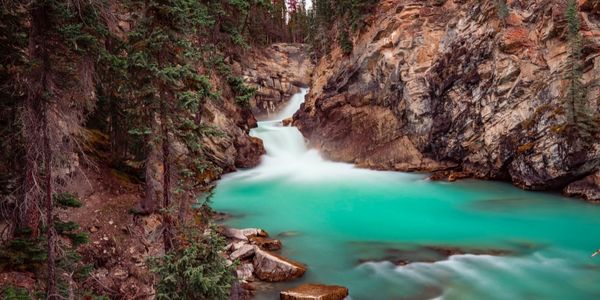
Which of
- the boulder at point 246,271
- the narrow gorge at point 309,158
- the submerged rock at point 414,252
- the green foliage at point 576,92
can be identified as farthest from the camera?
the green foliage at point 576,92

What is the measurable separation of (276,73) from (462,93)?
116 ft

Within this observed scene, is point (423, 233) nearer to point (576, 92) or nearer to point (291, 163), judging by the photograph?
point (576, 92)

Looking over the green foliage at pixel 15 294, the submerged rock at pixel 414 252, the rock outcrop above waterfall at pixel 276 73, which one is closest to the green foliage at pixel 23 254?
the green foliage at pixel 15 294

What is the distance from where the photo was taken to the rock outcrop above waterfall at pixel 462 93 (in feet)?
74.9

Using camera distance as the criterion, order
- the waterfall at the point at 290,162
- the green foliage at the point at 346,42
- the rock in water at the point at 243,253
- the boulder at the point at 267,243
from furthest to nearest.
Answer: the green foliage at the point at 346,42
the waterfall at the point at 290,162
the boulder at the point at 267,243
the rock in water at the point at 243,253

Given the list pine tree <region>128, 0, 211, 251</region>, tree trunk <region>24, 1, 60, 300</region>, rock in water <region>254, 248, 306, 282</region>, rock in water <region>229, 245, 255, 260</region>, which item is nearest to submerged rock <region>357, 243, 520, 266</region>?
rock in water <region>254, 248, 306, 282</region>

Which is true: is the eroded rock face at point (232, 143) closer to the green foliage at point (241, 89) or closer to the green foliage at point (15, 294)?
the green foliage at point (241, 89)

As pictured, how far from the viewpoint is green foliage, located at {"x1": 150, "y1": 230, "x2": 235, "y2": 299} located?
764cm

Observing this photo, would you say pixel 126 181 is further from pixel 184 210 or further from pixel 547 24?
pixel 547 24

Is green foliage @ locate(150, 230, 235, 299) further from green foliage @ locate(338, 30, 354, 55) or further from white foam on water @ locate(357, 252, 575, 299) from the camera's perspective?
green foliage @ locate(338, 30, 354, 55)

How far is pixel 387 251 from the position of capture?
15.0 m

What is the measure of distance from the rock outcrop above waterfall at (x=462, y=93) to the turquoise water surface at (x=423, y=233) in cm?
246

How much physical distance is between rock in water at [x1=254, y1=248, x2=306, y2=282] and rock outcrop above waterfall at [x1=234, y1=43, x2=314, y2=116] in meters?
41.4

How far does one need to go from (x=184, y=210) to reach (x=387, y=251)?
28.6 ft
